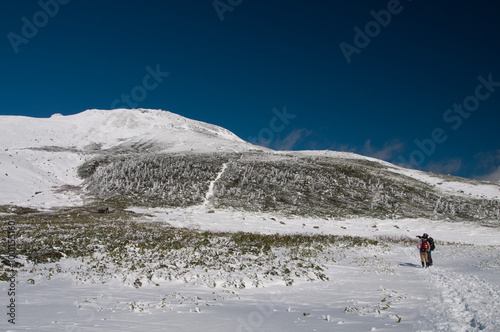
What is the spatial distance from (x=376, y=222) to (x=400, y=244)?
15301 mm

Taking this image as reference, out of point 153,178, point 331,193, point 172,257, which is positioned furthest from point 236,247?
point 153,178

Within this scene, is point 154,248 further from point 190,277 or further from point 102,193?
point 102,193

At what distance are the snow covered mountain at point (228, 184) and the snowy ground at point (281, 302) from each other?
3391 cm

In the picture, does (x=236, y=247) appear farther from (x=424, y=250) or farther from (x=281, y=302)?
(x=424, y=250)

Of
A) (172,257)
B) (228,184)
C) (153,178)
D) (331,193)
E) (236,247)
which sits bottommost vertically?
(172,257)

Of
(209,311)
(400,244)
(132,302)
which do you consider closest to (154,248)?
(132,302)

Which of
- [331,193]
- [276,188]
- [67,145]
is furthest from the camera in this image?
[67,145]

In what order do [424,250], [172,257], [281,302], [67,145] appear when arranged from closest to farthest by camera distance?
1. [281,302]
2. [172,257]
3. [424,250]
4. [67,145]

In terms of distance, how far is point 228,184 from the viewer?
62.0 meters

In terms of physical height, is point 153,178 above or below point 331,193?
above

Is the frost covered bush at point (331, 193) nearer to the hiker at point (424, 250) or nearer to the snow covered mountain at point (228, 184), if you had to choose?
the snow covered mountain at point (228, 184)

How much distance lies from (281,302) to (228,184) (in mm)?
49224

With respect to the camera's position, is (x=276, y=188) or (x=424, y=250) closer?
(x=424, y=250)

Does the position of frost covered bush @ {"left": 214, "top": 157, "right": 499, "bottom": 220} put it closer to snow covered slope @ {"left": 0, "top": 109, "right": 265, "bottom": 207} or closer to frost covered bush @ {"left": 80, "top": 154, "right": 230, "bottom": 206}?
frost covered bush @ {"left": 80, "top": 154, "right": 230, "bottom": 206}
